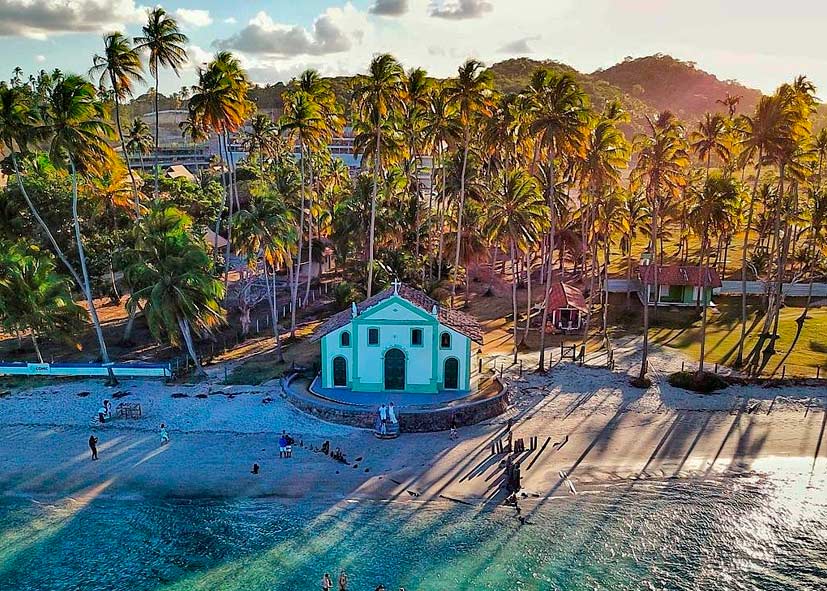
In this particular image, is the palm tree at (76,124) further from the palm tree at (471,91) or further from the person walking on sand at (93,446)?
the palm tree at (471,91)

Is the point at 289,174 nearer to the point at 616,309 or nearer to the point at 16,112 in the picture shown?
the point at 16,112

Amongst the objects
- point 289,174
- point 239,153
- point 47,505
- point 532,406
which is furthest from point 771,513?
point 239,153

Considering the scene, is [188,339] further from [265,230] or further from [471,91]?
[471,91]

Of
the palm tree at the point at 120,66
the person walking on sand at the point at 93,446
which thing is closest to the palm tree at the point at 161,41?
the palm tree at the point at 120,66

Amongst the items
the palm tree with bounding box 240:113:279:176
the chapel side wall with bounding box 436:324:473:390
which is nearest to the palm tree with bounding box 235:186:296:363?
the chapel side wall with bounding box 436:324:473:390

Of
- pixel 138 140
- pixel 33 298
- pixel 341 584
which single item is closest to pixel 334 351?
pixel 341 584

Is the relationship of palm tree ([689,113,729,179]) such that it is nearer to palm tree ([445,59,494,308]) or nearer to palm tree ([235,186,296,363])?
palm tree ([445,59,494,308])
